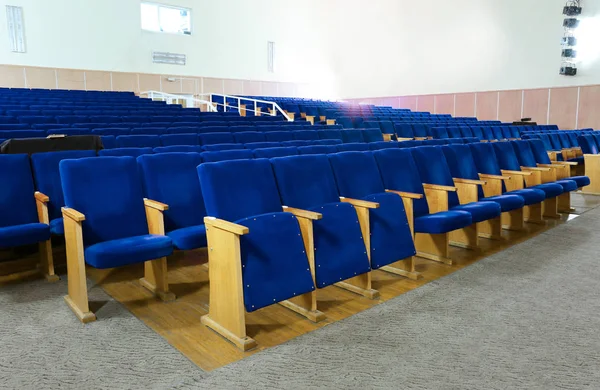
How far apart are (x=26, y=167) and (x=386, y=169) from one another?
68.8 inches

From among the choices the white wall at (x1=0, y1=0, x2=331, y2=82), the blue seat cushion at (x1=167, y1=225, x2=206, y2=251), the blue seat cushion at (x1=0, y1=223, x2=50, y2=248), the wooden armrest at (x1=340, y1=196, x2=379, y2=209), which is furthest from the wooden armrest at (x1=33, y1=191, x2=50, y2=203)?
the white wall at (x1=0, y1=0, x2=331, y2=82)

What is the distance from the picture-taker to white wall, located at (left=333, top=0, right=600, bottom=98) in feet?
26.7

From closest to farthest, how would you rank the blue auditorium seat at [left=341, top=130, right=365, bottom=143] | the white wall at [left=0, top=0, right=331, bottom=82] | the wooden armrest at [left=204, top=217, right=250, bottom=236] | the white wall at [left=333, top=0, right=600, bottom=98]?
the wooden armrest at [left=204, top=217, right=250, bottom=236], the blue auditorium seat at [left=341, top=130, right=365, bottom=143], the white wall at [left=333, top=0, right=600, bottom=98], the white wall at [left=0, top=0, right=331, bottom=82]

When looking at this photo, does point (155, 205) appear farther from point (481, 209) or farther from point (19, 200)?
point (481, 209)

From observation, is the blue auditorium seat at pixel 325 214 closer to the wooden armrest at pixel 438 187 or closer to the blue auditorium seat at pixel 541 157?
the wooden armrest at pixel 438 187

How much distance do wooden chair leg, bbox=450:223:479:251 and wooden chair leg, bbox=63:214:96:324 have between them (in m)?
1.93

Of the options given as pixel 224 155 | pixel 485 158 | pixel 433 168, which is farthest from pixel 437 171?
pixel 224 155

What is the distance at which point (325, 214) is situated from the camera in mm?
1825

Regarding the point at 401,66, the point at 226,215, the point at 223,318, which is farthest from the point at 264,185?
the point at 401,66

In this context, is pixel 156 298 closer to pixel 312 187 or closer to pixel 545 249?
pixel 312 187

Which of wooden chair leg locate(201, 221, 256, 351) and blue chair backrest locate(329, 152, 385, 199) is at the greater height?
blue chair backrest locate(329, 152, 385, 199)

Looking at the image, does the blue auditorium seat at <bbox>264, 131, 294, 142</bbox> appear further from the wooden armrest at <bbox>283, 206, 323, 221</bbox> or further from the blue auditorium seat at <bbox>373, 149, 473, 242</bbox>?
the wooden armrest at <bbox>283, 206, 323, 221</bbox>

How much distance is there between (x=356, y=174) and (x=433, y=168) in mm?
658

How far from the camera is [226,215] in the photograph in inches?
67.2
